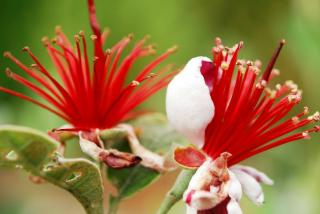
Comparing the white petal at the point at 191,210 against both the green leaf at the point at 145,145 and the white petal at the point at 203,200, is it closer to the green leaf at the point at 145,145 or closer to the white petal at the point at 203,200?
the white petal at the point at 203,200

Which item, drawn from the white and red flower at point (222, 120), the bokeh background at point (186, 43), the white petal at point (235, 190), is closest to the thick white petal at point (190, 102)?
the white and red flower at point (222, 120)

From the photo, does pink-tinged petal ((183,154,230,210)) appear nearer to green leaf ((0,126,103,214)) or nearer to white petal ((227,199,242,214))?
white petal ((227,199,242,214))

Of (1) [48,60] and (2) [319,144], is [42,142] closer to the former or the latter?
(2) [319,144]

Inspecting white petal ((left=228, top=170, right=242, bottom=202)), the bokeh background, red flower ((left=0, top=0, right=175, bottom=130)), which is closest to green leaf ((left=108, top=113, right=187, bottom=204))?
red flower ((left=0, top=0, right=175, bottom=130))

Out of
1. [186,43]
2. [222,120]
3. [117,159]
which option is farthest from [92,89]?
[186,43]

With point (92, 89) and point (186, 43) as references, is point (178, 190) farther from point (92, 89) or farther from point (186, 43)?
point (186, 43)
